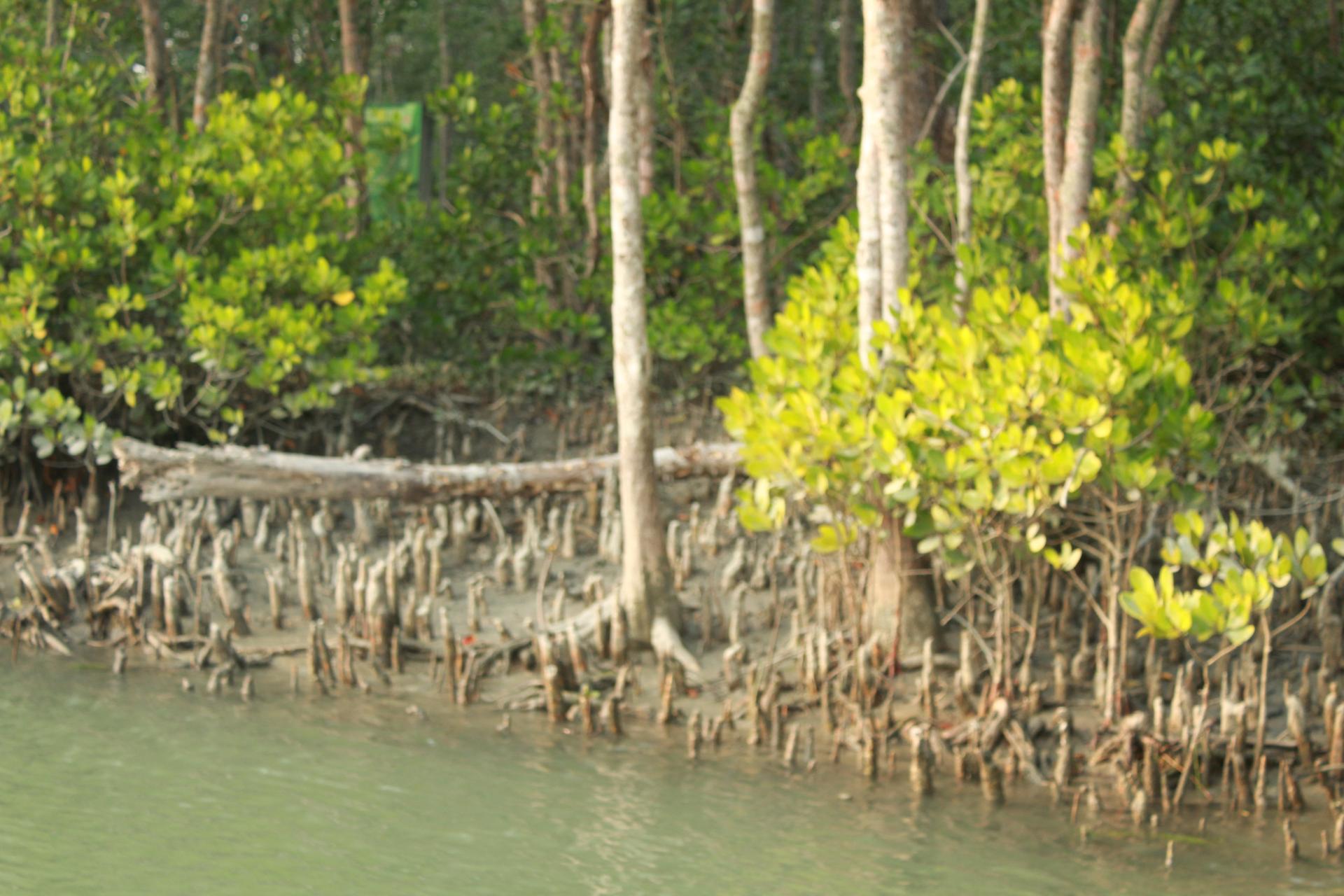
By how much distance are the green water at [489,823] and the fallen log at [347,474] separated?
1.63 m

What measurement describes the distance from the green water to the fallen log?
163 centimetres

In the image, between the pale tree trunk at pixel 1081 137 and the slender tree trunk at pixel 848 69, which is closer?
the pale tree trunk at pixel 1081 137

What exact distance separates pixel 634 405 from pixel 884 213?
1.37m

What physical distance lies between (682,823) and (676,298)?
5157 mm

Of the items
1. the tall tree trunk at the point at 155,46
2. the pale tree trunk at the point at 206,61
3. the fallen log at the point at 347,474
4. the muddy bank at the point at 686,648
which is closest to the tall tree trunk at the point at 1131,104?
the muddy bank at the point at 686,648

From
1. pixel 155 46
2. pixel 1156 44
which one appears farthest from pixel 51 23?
pixel 1156 44

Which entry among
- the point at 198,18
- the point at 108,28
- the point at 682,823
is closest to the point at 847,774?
the point at 682,823

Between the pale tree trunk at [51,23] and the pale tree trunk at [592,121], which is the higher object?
the pale tree trunk at [51,23]

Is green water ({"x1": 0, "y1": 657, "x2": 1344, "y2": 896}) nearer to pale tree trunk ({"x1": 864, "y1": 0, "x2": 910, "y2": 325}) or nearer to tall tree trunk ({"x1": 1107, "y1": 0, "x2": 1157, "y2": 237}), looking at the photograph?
pale tree trunk ({"x1": 864, "y1": 0, "x2": 910, "y2": 325})

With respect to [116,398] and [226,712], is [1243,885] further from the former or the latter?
[116,398]

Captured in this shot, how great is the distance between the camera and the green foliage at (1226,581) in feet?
14.8

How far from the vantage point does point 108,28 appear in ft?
33.9

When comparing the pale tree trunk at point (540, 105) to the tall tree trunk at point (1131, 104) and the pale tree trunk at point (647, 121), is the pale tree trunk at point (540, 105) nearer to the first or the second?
the pale tree trunk at point (647, 121)

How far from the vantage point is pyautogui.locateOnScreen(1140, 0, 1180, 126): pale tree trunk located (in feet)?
22.1
